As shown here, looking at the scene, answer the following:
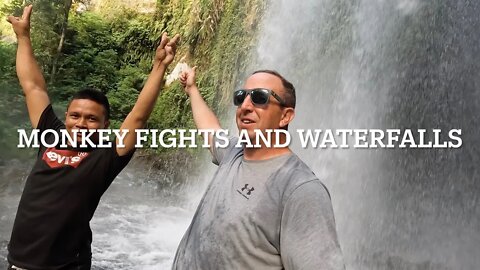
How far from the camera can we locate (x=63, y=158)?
7.98 feet

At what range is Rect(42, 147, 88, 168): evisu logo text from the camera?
241 centimetres

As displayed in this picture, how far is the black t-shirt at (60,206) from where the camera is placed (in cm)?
233

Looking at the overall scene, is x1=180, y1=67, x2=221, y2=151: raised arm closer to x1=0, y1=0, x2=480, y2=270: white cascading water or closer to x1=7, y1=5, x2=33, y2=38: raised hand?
x1=7, y1=5, x2=33, y2=38: raised hand

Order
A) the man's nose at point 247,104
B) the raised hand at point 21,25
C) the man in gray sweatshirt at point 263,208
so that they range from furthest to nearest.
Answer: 1. the raised hand at point 21,25
2. the man's nose at point 247,104
3. the man in gray sweatshirt at point 263,208

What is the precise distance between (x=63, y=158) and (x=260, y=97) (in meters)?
1.15

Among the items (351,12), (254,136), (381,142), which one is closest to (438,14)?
(351,12)

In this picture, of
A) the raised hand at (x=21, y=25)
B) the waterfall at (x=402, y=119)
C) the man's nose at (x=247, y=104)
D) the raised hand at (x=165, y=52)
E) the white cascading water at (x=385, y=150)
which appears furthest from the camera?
the waterfall at (x=402, y=119)

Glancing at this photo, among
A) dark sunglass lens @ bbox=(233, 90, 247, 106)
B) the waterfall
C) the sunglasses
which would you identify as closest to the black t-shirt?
dark sunglass lens @ bbox=(233, 90, 247, 106)

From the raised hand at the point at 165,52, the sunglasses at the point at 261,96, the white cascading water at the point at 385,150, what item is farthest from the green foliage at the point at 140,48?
the sunglasses at the point at 261,96

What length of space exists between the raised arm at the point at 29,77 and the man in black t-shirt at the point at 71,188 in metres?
0.29

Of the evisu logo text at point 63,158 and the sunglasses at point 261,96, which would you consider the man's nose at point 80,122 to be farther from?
the sunglasses at point 261,96

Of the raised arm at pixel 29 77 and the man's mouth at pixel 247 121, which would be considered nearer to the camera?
the man's mouth at pixel 247 121

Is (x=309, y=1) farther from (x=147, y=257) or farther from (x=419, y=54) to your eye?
(x=147, y=257)

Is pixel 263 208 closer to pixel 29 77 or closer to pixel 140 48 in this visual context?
pixel 29 77
